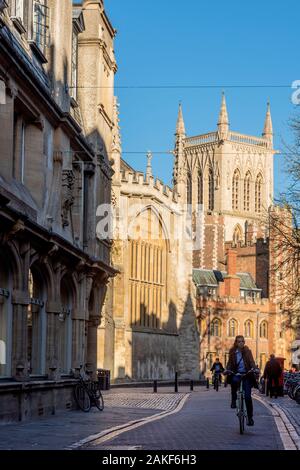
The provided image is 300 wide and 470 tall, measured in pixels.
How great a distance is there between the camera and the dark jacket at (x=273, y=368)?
3625 centimetres

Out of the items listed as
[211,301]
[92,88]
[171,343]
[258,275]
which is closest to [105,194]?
[92,88]

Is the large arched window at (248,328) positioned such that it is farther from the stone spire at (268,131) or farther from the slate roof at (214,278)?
the stone spire at (268,131)

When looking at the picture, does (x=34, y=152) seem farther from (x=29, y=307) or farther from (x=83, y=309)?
(x=83, y=309)

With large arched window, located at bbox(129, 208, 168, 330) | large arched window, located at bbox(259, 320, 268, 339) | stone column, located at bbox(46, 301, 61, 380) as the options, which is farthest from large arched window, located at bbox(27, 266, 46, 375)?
large arched window, located at bbox(259, 320, 268, 339)

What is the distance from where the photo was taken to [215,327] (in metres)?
89.3

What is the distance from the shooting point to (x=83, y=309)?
26.7m

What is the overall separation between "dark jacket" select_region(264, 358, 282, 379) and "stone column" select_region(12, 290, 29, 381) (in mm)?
17539

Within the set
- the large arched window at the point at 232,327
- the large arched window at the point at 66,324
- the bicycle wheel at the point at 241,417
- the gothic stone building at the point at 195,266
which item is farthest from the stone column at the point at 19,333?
the large arched window at the point at 232,327

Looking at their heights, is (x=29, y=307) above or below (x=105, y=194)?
below

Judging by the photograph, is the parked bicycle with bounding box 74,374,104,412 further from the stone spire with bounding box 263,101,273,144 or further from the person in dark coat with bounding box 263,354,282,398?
the stone spire with bounding box 263,101,273,144

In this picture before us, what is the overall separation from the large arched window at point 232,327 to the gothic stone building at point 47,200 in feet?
195

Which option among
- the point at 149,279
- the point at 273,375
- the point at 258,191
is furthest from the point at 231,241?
the point at 273,375

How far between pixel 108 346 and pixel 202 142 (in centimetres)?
8658
